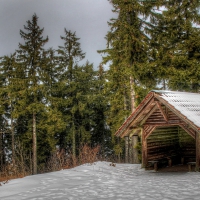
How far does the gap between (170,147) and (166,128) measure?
1085 millimetres

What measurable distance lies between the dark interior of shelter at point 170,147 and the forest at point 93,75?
8.78 feet

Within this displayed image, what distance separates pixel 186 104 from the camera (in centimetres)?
1063

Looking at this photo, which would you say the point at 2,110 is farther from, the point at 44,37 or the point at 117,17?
the point at 117,17

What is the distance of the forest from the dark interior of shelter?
2677mm

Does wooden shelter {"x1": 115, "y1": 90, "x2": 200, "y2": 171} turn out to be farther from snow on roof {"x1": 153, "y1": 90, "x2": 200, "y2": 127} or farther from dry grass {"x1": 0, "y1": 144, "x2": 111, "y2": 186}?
dry grass {"x1": 0, "y1": 144, "x2": 111, "y2": 186}

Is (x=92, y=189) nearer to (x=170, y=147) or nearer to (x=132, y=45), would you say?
(x=170, y=147)

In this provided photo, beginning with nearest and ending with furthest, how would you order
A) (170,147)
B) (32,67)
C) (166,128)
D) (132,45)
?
(166,128) → (170,147) → (132,45) → (32,67)

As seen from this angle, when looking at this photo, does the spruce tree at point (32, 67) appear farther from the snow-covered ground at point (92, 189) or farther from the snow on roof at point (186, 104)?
the snow on roof at point (186, 104)

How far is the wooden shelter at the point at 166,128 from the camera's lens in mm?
10211

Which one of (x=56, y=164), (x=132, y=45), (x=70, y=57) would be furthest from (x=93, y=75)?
(x=56, y=164)

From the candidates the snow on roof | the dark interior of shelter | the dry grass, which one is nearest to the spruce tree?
the dry grass

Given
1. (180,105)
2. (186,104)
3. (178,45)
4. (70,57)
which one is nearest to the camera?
(180,105)

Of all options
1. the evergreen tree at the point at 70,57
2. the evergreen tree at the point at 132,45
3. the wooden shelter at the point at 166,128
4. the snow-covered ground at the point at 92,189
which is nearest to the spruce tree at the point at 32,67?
the evergreen tree at the point at 70,57

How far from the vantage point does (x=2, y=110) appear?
2283cm
